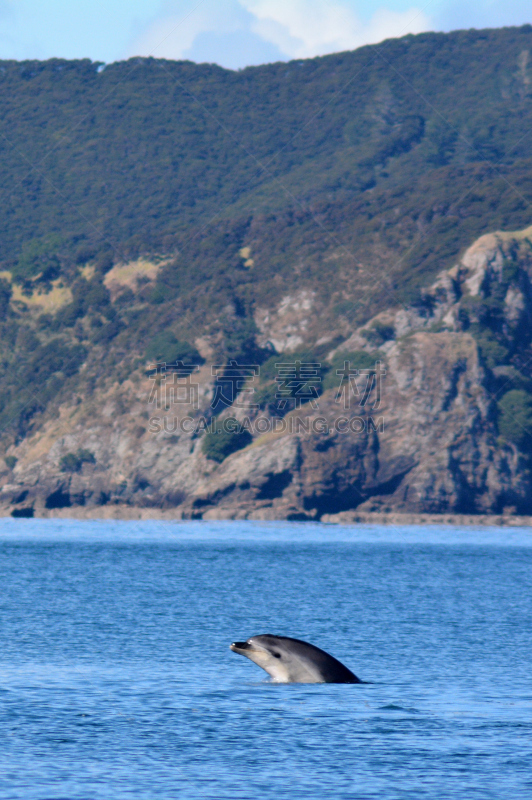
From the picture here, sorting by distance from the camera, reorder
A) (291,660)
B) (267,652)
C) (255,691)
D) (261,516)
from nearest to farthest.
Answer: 1. (267,652)
2. (291,660)
3. (255,691)
4. (261,516)

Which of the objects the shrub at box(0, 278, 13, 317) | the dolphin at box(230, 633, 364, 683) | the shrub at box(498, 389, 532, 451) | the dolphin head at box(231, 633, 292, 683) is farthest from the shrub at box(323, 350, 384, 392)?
the dolphin head at box(231, 633, 292, 683)

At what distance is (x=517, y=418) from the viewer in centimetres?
11962

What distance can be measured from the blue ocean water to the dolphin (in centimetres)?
41

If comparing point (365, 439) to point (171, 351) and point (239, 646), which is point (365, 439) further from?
point (239, 646)

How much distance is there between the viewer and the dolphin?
74.8 feet

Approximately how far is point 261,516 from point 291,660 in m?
100

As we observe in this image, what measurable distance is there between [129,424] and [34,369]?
98.0 ft

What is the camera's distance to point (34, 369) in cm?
15862

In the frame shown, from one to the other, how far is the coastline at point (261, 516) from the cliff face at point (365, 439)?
479mm

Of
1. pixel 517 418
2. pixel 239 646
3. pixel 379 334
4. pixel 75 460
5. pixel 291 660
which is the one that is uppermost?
pixel 379 334

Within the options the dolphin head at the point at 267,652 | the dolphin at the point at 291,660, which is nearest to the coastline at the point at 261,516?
the dolphin at the point at 291,660

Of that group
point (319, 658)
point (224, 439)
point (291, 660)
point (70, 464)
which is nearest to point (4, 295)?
point (70, 464)

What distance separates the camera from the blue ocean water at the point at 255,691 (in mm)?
18438

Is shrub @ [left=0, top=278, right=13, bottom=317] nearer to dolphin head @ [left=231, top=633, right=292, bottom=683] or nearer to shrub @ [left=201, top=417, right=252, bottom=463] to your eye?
shrub @ [left=201, top=417, right=252, bottom=463]
